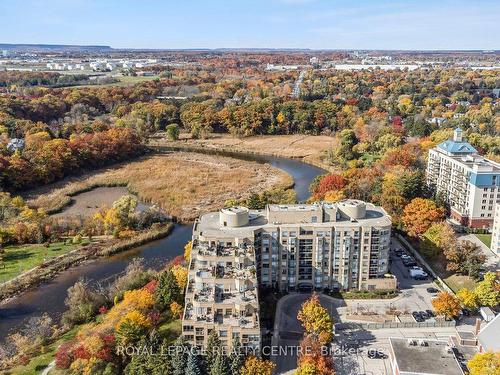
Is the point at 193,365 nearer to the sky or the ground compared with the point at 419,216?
nearer to the ground

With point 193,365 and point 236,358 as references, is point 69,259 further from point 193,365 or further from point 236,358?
point 236,358

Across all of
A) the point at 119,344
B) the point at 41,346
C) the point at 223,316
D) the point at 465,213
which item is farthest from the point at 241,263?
the point at 465,213

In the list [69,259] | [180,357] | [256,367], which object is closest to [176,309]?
[180,357]

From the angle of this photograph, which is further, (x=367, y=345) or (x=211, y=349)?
(x=367, y=345)

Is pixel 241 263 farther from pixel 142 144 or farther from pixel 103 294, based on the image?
pixel 142 144

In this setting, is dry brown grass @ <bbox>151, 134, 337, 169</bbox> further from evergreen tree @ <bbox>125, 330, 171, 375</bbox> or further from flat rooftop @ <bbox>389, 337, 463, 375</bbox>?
evergreen tree @ <bbox>125, 330, 171, 375</bbox>

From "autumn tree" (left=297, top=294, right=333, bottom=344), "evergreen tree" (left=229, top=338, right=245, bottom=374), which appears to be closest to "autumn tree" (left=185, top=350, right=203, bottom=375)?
"evergreen tree" (left=229, top=338, right=245, bottom=374)

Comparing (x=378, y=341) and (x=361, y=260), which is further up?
(x=361, y=260)
